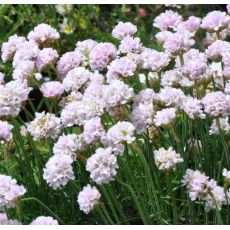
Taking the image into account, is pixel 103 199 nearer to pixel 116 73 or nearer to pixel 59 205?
pixel 59 205

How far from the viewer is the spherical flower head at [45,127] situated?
170cm

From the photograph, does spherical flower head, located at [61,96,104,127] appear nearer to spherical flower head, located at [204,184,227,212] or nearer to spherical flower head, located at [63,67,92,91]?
spherical flower head, located at [63,67,92,91]

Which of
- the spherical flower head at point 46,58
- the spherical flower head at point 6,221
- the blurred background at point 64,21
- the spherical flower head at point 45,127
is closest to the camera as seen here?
the spherical flower head at point 6,221

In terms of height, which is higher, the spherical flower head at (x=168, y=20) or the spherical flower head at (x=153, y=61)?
the spherical flower head at (x=168, y=20)

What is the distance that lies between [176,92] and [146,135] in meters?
Result: 0.16

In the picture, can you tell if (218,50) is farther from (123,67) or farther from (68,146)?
(68,146)

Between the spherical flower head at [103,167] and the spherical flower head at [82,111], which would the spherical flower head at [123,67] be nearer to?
the spherical flower head at [82,111]

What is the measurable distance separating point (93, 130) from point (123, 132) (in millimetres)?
80

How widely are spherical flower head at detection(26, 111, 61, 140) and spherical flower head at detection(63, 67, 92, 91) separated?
0.15m

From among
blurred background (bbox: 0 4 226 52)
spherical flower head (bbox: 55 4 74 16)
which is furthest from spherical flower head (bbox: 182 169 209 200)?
spherical flower head (bbox: 55 4 74 16)

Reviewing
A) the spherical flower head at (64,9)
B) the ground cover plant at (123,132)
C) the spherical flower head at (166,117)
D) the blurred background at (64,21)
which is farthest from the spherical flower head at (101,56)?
the spherical flower head at (64,9)

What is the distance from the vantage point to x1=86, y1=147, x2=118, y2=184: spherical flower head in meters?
1.48
